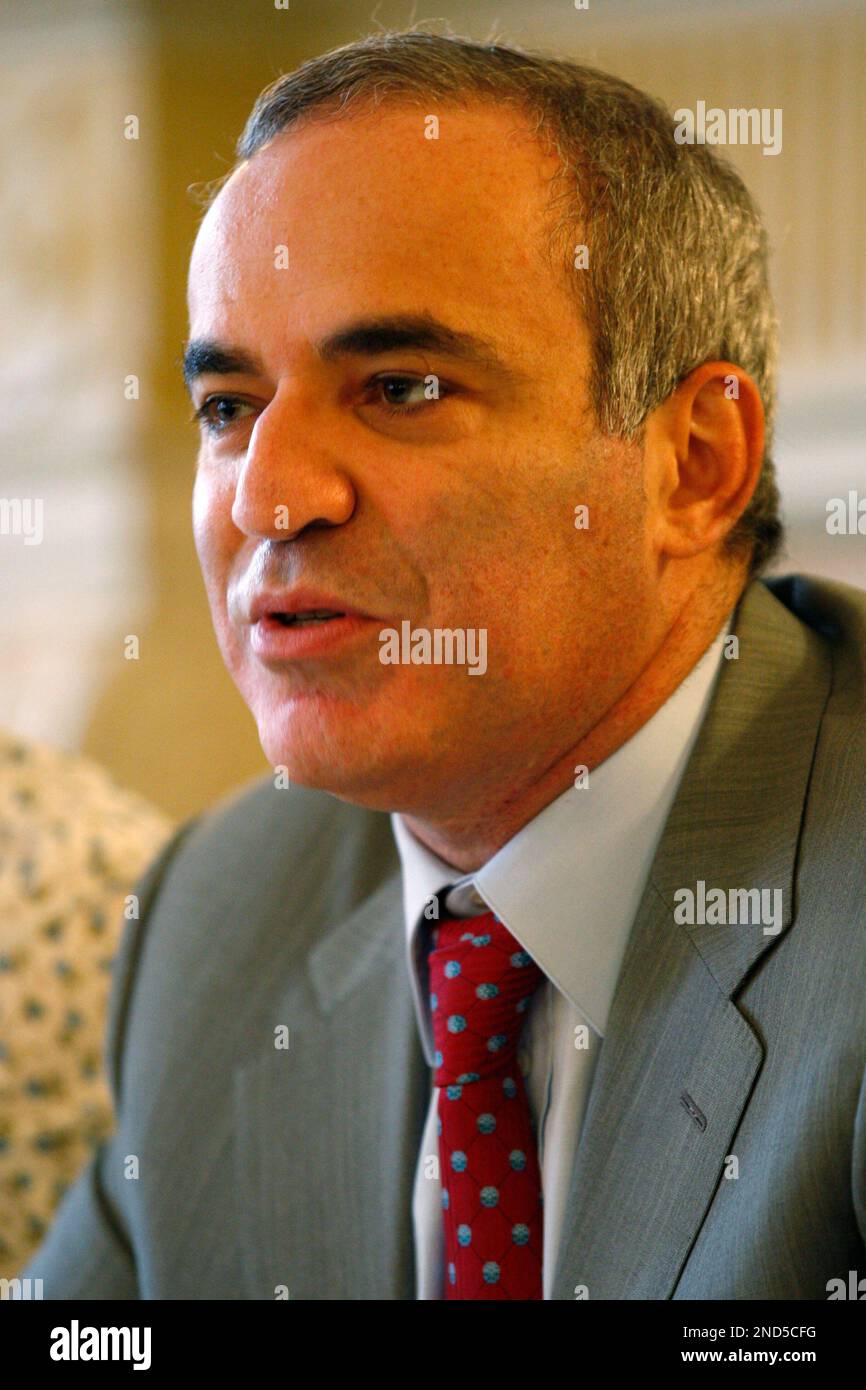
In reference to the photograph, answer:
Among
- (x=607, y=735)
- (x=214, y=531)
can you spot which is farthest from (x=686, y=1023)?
(x=214, y=531)

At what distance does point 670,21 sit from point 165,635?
1443 millimetres

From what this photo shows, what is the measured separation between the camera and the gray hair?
941mm

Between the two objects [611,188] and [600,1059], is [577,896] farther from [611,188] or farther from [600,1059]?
[611,188]

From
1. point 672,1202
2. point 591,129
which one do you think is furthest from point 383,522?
point 672,1202

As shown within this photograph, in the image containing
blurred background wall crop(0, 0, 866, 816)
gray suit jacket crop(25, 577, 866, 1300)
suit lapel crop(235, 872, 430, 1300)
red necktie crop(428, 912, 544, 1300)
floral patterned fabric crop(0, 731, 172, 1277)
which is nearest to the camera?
gray suit jacket crop(25, 577, 866, 1300)

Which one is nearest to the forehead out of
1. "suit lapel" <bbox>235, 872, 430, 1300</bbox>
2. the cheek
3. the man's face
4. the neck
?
the man's face

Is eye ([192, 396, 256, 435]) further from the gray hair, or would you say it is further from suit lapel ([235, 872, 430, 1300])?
suit lapel ([235, 872, 430, 1300])

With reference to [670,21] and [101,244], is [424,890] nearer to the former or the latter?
[670,21]

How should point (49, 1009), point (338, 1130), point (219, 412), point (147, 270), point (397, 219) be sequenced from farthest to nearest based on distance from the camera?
point (147, 270), point (49, 1009), point (338, 1130), point (219, 412), point (397, 219)

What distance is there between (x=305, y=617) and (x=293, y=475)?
97mm

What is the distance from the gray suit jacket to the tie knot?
8 centimetres

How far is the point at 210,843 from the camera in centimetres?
135

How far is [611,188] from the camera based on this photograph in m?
0.96

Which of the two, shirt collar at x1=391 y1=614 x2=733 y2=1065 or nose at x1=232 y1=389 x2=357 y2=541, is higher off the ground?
nose at x1=232 y1=389 x2=357 y2=541
